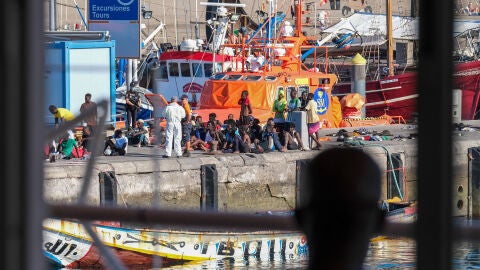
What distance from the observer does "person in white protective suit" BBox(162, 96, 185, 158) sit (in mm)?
14453

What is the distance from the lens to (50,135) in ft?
7.93

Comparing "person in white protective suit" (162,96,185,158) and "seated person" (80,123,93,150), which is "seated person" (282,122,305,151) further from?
"seated person" (80,123,93,150)

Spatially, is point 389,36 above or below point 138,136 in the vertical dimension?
above

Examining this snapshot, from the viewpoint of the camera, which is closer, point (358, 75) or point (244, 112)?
point (244, 112)

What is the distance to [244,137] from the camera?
16984 millimetres

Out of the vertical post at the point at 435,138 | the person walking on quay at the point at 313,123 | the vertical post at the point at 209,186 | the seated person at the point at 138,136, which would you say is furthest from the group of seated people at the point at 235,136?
the vertical post at the point at 435,138

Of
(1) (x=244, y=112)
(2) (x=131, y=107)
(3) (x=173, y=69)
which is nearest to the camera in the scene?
(2) (x=131, y=107)

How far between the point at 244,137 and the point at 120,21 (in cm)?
342

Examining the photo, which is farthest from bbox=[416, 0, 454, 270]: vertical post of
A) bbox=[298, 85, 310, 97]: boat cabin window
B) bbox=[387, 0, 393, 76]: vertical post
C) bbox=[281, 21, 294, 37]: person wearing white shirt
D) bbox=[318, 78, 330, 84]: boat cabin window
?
bbox=[387, 0, 393, 76]: vertical post

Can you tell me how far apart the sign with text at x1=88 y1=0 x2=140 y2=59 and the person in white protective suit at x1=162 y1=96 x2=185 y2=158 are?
1054 mm

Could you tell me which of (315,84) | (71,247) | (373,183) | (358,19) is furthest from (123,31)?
(358,19)

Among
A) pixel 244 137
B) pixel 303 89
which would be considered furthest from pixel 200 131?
pixel 303 89

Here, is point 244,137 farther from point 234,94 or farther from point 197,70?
point 197,70

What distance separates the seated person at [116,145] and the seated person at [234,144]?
1930 millimetres
